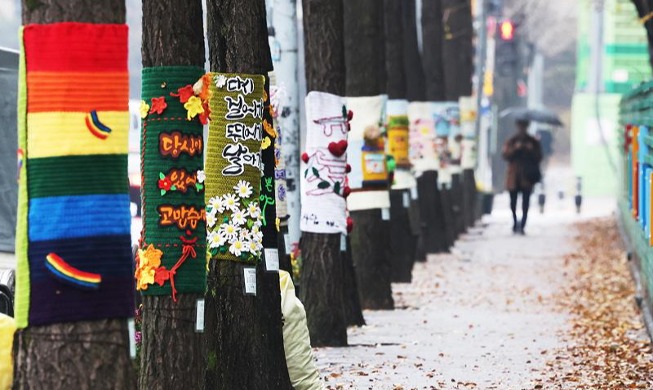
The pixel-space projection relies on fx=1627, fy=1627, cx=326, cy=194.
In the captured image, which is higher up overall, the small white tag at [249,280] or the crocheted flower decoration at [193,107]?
the crocheted flower decoration at [193,107]

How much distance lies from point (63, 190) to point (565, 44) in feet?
304

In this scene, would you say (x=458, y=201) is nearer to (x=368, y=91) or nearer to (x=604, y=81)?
(x=368, y=91)

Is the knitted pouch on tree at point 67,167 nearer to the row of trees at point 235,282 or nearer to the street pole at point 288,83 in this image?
the row of trees at point 235,282

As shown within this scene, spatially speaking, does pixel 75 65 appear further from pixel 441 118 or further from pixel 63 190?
pixel 441 118

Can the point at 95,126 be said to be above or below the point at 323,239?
above

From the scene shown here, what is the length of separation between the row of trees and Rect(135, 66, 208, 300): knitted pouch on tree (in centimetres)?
12

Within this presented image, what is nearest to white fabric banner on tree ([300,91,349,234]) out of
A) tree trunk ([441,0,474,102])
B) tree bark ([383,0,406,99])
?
tree bark ([383,0,406,99])

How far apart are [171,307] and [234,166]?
164cm

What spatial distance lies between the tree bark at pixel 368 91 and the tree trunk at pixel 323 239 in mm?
2342

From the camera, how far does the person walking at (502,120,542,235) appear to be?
31.2 metres

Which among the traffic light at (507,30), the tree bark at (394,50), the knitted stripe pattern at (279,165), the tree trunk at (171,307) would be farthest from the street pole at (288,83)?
the traffic light at (507,30)

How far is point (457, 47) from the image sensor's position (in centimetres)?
3534

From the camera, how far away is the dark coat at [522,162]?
31.2 metres

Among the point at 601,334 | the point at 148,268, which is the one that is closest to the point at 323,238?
the point at 601,334
